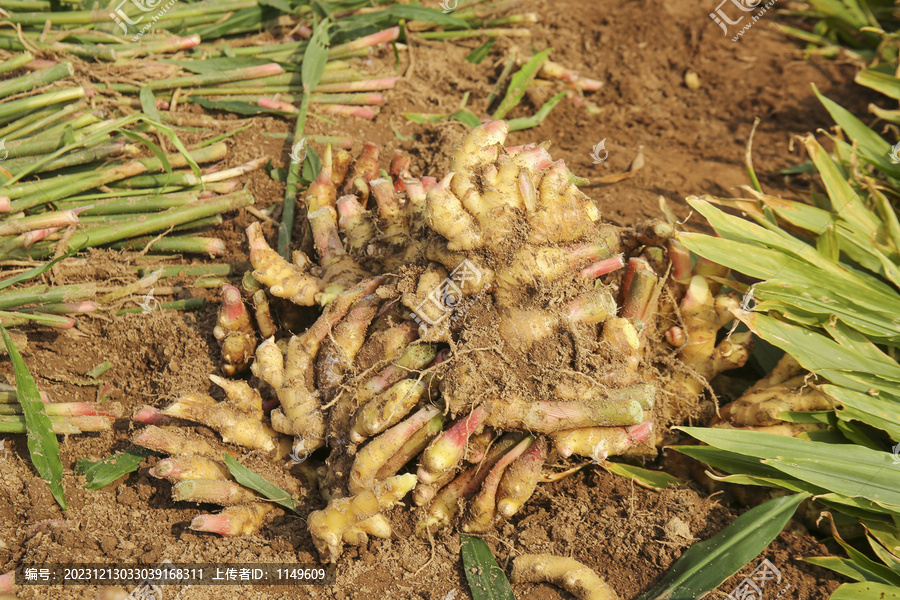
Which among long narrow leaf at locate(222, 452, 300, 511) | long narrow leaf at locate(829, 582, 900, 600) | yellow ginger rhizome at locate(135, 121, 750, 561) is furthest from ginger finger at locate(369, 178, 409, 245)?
long narrow leaf at locate(829, 582, 900, 600)

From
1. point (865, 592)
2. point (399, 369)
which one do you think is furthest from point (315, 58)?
point (865, 592)

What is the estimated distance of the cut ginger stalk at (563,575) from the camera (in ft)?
5.85

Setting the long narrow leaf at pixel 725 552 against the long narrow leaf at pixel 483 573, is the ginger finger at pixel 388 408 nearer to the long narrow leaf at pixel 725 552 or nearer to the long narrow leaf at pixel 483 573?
the long narrow leaf at pixel 483 573

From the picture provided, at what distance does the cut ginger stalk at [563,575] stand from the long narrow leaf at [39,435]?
1.40m

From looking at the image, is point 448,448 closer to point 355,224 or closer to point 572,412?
point 572,412

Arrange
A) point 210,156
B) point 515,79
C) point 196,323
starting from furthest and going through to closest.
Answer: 1. point 515,79
2. point 210,156
3. point 196,323

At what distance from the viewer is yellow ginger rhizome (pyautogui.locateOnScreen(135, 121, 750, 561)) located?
1848mm

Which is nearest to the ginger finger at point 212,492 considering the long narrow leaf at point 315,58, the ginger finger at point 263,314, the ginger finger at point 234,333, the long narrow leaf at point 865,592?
the ginger finger at point 234,333

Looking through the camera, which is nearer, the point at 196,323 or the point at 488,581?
the point at 488,581

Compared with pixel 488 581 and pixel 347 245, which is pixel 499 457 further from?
pixel 347 245

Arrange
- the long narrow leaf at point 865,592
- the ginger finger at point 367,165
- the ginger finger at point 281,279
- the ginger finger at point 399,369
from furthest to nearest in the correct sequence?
the ginger finger at point 367,165
the ginger finger at point 281,279
the ginger finger at point 399,369
the long narrow leaf at point 865,592

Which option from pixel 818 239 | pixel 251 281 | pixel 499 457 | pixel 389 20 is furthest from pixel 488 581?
pixel 389 20

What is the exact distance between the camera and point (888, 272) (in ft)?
7.43

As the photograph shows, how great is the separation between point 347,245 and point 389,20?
172cm
